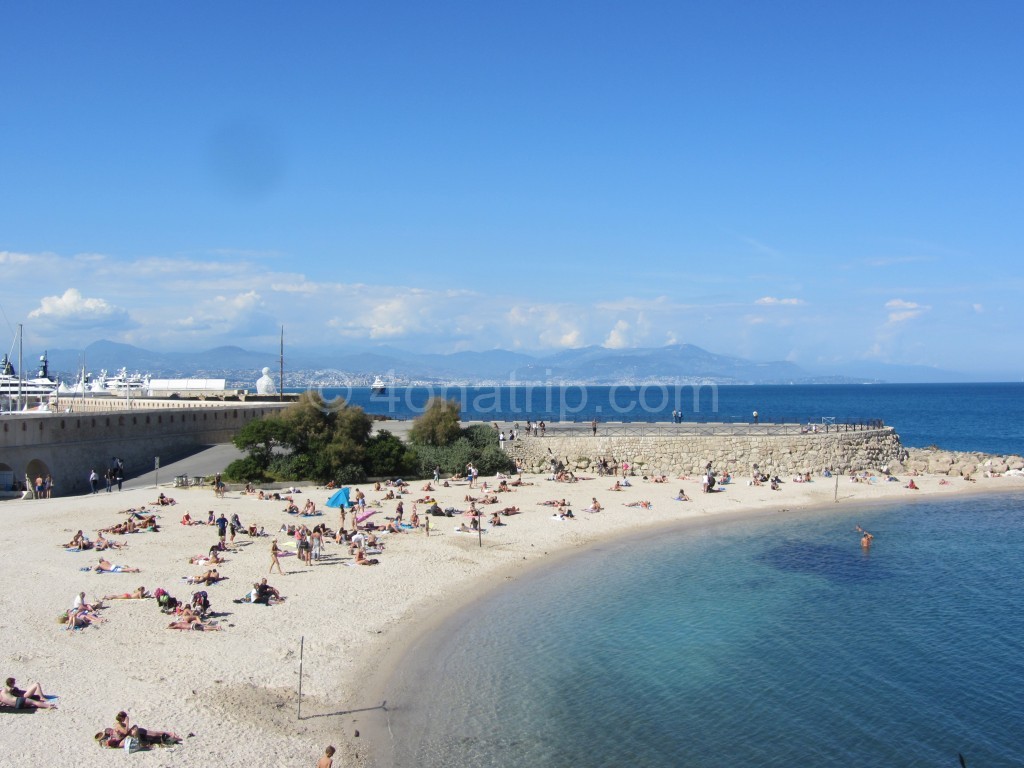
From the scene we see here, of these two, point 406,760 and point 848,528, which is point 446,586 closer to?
point 406,760

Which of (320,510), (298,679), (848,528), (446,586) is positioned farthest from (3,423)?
(848,528)

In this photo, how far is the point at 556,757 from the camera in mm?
12094

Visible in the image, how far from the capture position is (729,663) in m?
16.1

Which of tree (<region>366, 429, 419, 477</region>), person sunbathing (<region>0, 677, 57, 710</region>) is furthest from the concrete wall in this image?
person sunbathing (<region>0, 677, 57, 710</region>)

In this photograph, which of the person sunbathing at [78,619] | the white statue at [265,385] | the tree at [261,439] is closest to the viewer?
the person sunbathing at [78,619]

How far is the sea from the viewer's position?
12609 mm

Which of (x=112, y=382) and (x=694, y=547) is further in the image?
(x=112, y=382)

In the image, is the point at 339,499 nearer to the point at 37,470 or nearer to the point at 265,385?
the point at 37,470

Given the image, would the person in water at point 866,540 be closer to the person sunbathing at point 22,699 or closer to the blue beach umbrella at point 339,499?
the blue beach umbrella at point 339,499

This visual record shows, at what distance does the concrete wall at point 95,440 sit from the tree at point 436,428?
32.0 feet

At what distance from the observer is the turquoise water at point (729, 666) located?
41.4ft

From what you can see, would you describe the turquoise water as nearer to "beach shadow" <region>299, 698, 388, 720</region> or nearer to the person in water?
"beach shadow" <region>299, 698, 388, 720</region>

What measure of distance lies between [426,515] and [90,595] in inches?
463

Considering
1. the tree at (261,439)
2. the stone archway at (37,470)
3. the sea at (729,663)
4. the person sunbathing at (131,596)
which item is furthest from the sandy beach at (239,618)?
the stone archway at (37,470)
